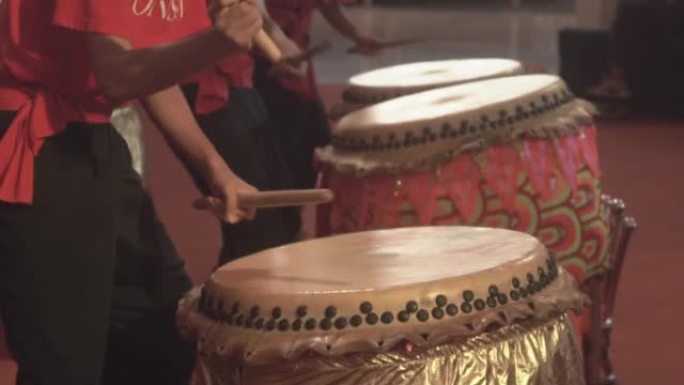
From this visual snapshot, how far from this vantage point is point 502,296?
1481 millimetres

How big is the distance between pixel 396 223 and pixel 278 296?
68cm

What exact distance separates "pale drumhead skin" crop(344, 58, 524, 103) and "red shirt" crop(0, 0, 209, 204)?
2.90 ft

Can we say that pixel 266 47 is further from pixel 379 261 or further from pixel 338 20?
pixel 338 20

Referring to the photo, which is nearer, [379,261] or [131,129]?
[379,261]

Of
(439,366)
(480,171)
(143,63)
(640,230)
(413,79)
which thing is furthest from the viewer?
(640,230)

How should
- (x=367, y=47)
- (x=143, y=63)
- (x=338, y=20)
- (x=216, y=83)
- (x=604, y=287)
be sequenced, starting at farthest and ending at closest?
1. (x=338, y=20)
2. (x=367, y=47)
3. (x=216, y=83)
4. (x=604, y=287)
5. (x=143, y=63)

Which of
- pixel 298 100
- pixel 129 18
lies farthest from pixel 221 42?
pixel 298 100

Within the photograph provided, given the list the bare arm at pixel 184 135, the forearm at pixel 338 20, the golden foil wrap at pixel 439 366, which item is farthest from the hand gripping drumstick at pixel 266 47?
the forearm at pixel 338 20

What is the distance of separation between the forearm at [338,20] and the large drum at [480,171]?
82 cm

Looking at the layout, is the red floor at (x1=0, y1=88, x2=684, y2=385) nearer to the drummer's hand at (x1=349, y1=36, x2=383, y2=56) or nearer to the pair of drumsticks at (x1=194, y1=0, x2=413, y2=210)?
the drummer's hand at (x1=349, y1=36, x2=383, y2=56)

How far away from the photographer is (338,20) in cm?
309

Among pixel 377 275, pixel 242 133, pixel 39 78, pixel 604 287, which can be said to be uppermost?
pixel 39 78

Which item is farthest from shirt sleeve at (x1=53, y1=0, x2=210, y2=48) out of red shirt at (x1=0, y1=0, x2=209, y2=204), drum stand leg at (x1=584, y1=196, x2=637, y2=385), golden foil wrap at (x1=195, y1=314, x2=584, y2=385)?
drum stand leg at (x1=584, y1=196, x2=637, y2=385)

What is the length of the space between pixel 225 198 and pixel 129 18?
0.25 metres
